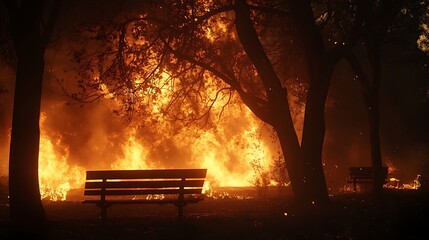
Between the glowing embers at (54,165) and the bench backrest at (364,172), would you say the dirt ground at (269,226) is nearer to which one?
the bench backrest at (364,172)

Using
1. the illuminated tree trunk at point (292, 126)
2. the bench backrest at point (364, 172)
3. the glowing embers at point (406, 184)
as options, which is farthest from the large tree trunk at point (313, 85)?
the glowing embers at point (406, 184)

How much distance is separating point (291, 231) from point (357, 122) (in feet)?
61.5

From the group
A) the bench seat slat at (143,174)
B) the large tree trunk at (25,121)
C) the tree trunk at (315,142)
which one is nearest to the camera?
the large tree trunk at (25,121)

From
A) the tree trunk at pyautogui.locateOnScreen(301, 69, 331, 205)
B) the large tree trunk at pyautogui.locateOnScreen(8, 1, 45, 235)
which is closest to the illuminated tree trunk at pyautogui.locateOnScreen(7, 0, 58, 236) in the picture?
the large tree trunk at pyautogui.locateOnScreen(8, 1, 45, 235)

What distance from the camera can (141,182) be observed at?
12109 mm

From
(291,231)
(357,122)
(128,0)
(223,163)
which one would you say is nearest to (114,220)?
(291,231)

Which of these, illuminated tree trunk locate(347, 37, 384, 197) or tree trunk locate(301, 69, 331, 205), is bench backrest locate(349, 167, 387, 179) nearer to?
illuminated tree trunk locate(347, 37, 384, 197)

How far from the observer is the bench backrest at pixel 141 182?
39.4ft

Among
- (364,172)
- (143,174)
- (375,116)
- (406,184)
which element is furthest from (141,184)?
(406,184)

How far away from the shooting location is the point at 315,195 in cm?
1414

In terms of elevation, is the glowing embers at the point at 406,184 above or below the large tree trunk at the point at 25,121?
above

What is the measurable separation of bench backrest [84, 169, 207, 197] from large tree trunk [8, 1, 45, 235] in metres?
1.51

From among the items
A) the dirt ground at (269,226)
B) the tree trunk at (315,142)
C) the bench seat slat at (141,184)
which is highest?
the tree trunk at (315,142)

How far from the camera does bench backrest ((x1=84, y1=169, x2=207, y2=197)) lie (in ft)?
39.4
